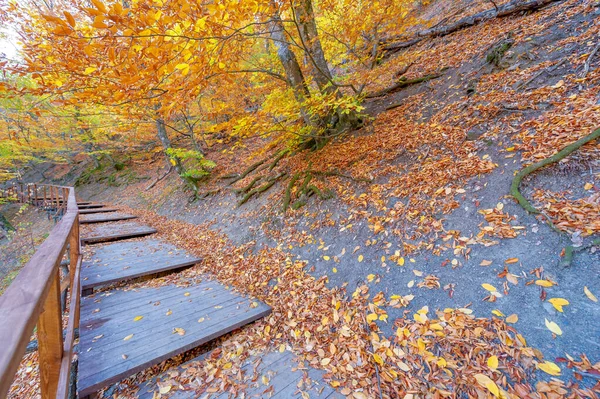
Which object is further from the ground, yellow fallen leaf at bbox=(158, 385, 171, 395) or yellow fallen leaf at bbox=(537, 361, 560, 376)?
yellow fallen leaf at bbox=(158, 385, 171, 395)

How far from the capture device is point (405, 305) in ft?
9.21

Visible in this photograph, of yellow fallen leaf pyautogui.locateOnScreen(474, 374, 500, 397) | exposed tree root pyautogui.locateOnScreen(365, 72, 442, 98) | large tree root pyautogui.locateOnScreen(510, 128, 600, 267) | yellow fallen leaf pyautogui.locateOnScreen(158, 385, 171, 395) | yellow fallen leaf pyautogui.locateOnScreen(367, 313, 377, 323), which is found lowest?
yellow fallen leaf pyautogui.locateOnScreen(474, 374, 500, 397)

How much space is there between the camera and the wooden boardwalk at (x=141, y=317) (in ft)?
8.30

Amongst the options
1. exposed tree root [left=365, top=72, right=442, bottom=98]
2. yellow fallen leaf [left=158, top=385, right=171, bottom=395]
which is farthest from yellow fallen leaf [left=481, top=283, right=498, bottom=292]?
exposed tree root [left=365, top=72, right=442, bottom=98]

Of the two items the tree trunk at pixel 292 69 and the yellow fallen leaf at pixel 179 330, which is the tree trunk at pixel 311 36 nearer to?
the tree trunk at pixel 292 69

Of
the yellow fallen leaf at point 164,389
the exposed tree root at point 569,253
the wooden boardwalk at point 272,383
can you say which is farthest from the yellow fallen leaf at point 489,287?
the yellow fallen leaf at point 164,389

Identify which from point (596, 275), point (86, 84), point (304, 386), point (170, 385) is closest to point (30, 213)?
point (86, 84)

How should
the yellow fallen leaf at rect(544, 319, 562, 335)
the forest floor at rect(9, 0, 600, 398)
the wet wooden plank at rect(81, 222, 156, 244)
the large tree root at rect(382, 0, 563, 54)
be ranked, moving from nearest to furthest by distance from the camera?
1. the yellow fallen leaf at rect(544, 319, 562, 335)
2. the forest floor at rect(9, 0, 600, 398)
3. the large tree root at rect(382, 0, 563, 54)
4. the wet wooden plank at rect(81, 222, 156, 244)

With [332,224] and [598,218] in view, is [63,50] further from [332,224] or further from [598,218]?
[598,218]

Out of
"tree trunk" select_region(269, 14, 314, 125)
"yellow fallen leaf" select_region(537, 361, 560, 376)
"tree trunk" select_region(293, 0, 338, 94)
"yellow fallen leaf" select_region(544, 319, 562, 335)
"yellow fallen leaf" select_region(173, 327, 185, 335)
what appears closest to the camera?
"yellow fallen leaf" select_region(537, 361, 560, 376)

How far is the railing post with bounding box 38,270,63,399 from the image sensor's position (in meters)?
1.71

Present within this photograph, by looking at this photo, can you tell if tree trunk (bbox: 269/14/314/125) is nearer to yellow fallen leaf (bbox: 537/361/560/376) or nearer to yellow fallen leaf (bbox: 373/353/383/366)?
yellow fallen leaf (bbox: 373/353/383/366)

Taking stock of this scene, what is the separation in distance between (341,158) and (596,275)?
4.41 meters

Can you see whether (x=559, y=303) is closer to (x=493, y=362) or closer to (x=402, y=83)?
(x=493, y=362)
